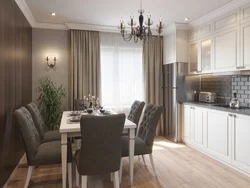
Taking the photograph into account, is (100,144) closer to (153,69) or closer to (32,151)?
(32,151)

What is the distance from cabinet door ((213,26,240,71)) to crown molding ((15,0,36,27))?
3.48m

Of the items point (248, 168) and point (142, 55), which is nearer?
point (248, 168)

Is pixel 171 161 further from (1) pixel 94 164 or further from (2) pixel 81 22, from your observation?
(2) pixel 81 22

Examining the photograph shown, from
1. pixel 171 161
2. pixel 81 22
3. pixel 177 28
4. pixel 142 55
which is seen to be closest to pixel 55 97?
pixel 81 22

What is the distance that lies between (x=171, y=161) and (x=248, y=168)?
1.16 metres

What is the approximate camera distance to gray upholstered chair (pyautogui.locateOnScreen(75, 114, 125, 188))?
2.03 metres

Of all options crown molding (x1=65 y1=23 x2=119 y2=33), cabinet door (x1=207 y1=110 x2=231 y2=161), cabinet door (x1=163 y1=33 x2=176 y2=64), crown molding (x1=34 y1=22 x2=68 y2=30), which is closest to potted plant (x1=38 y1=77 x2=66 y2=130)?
crown molding (x1=34 y1=22 x2=68 y2=30)

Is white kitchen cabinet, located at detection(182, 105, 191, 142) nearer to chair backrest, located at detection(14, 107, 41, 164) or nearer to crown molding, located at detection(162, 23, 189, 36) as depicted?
crown molding, located at detection(162, 23, 189, 36)

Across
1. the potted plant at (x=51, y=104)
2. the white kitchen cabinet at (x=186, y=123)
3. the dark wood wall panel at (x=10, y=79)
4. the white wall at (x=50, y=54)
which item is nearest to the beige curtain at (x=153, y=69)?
the white kitchen cabinet at (x=186, y=123)

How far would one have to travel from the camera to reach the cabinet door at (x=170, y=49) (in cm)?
476

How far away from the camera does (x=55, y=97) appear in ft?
14.4

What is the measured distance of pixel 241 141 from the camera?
3.05m

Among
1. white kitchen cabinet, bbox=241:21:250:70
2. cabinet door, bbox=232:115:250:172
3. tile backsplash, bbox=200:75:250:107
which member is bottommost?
cabinet door, bbox=232:115:250:172

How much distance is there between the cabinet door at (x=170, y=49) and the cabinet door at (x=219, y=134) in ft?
5.54
